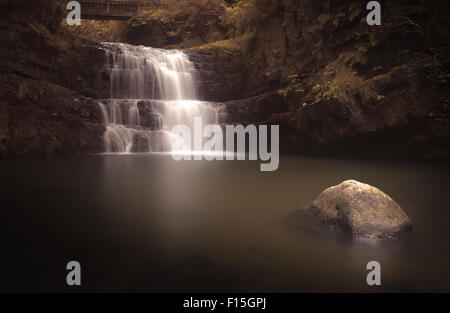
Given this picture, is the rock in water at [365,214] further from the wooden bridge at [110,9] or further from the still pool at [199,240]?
the wooden bridge at [110,9]

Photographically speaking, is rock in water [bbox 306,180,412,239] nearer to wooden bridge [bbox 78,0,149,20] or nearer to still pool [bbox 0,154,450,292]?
still pool [bbox 0,154,450,292]

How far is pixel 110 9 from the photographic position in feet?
72.6

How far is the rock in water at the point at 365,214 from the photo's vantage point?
3.22m

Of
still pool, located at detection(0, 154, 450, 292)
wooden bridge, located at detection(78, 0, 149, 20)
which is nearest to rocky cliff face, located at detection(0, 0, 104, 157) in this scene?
still pool, located at detection(0, 154, 450, 292)

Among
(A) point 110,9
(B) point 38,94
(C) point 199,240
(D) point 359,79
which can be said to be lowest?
(C) point 199,240

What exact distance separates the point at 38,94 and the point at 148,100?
411 cm

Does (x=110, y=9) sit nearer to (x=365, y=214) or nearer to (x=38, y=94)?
(x=38, y=94)

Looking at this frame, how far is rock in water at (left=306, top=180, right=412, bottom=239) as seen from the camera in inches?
127

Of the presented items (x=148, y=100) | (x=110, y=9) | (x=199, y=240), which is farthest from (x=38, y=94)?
(x=110, y=9)

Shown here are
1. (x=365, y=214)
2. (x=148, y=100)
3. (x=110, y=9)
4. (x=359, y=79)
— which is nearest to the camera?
(x=365, y=214)

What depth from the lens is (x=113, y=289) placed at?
2203mm

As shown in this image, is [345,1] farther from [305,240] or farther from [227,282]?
[227,282]
